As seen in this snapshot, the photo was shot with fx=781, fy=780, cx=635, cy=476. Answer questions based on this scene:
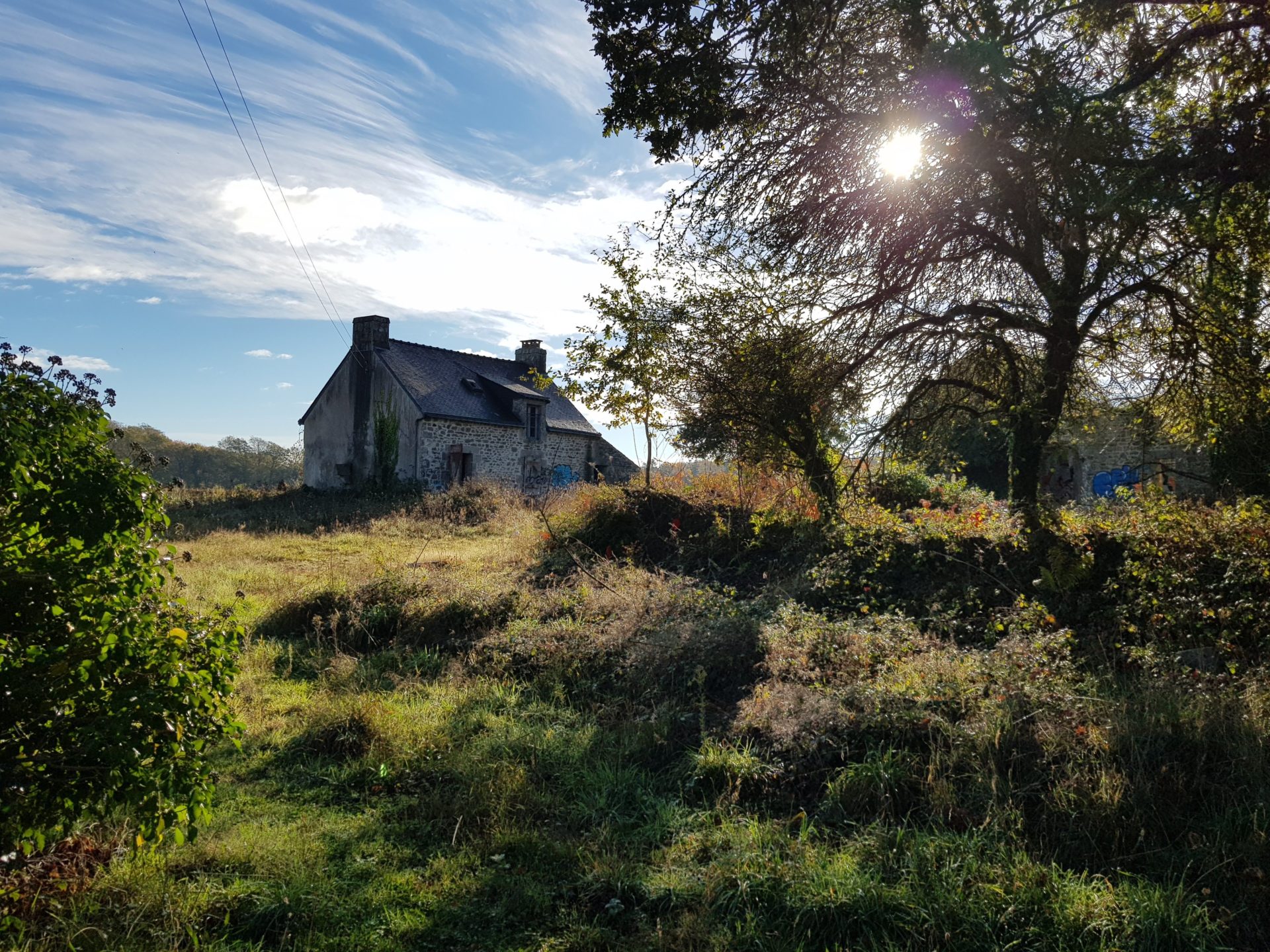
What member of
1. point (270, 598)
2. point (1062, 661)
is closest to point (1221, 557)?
point (1062, 661)

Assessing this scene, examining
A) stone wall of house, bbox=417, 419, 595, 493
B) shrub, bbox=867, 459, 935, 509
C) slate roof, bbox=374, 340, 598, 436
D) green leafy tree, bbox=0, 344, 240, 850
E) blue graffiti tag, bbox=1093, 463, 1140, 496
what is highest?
slate roof, bbox=374, 340, 598, 436

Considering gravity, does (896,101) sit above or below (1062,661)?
above

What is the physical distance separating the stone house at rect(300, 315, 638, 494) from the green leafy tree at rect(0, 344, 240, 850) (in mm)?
23812

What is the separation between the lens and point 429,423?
28.0 metres

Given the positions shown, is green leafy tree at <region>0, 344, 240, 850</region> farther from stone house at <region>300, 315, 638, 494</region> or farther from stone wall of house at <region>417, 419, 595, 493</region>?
stone wall of house at <region>417, 419, 595, 493</region>

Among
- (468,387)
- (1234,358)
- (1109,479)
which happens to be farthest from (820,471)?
(468,387)

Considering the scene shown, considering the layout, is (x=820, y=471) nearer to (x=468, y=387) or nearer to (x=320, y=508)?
(x=320, y=508)

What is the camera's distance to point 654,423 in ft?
47.8

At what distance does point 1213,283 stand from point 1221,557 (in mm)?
3351

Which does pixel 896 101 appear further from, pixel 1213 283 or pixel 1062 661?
pixel 1062 661

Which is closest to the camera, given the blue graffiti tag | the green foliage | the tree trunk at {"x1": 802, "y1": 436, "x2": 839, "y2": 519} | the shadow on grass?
the tree trunk at {"x1": 802, "y1": 436, "x2": 839, "y2": 519}

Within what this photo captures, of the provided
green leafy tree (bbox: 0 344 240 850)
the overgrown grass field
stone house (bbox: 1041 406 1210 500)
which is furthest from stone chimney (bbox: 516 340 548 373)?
green leafy tree (bbox: 0 344 240 850)

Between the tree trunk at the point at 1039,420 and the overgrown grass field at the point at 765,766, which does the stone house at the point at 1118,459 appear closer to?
the tree trunk at the point at 1039,420

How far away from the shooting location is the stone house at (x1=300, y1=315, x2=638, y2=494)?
28156 millimetres
